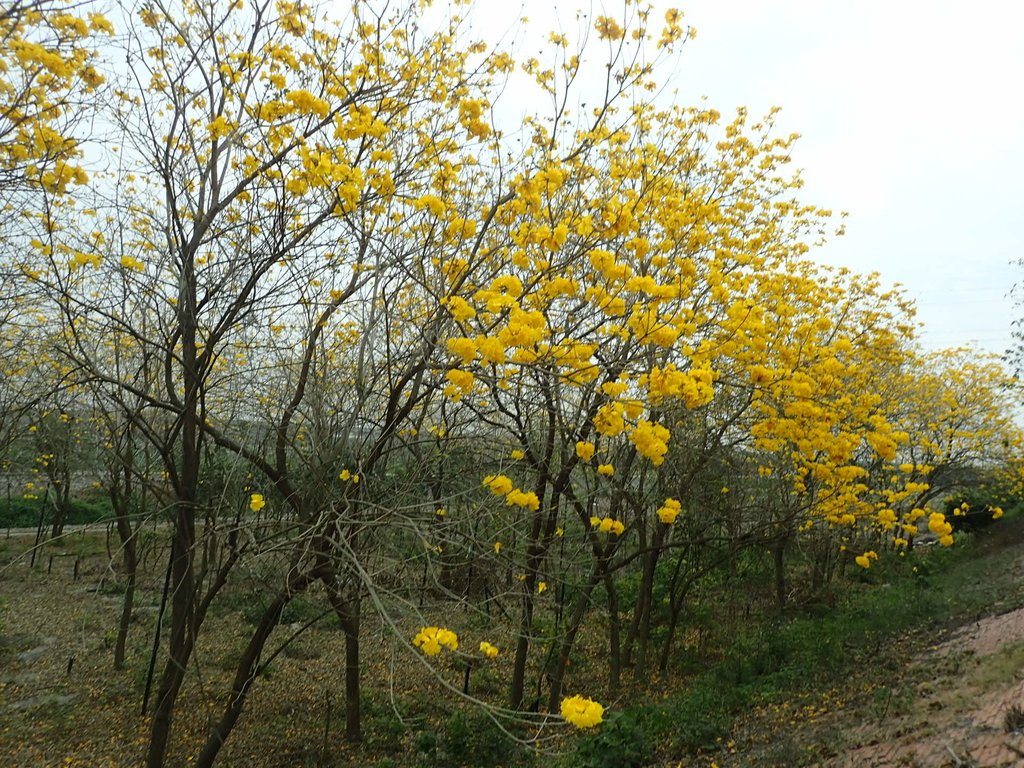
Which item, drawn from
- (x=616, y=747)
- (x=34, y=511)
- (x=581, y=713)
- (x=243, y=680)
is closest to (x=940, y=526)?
(x=616, y=747)

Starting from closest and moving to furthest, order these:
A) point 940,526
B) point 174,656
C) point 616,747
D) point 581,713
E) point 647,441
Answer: point 581,713 → point 647,441 → point 174,656 → point 940,526 → point 616,747

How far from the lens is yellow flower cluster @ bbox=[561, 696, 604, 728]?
2135 millimetres

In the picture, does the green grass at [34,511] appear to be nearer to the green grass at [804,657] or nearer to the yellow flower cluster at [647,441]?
the green grass at [804,657]

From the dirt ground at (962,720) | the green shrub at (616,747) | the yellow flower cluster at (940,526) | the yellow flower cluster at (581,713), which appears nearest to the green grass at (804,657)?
the green shrub at (616,747)

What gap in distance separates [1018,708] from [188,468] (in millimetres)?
6331

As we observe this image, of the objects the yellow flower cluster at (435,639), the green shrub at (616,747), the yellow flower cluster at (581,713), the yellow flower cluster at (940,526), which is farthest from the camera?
the green shrub at (616,747)

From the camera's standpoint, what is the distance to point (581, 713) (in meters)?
2.20

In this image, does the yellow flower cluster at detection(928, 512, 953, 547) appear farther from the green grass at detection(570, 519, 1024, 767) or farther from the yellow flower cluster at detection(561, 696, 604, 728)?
the yellow flower cluster at detection(561, 696, 604, 728)

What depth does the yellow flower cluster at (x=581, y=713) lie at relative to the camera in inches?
84.0

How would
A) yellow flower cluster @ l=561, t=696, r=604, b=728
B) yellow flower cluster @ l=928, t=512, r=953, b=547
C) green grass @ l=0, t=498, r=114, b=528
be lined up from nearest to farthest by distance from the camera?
yellow flower cluster @ l=561, t=696, r=604, b=728
yellow flower cluster @ l=928, t=512, r=953, b=547
green grass @ l=0, t=498, r=114, b=528

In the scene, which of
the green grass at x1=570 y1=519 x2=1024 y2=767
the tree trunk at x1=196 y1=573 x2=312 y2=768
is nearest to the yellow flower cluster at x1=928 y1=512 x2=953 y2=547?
the green grass at x1=570 y1=519 x2=1024 y2=767

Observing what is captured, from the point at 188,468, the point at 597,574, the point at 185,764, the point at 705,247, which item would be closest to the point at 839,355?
the point at 705,247

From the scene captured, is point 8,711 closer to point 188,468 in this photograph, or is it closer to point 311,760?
point 311,760

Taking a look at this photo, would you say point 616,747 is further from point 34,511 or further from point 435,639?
point 34,511
